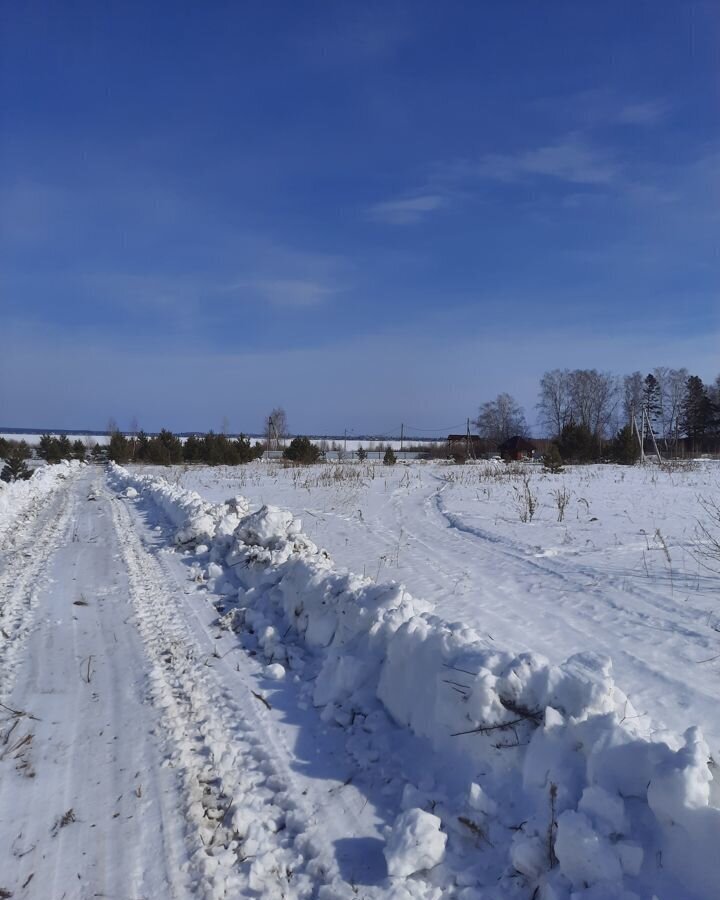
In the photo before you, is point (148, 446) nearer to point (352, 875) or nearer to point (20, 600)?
point (20, 600)

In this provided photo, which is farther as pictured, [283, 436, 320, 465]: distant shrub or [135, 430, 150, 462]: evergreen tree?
[135, 430, 150, 462]: evergreen tree

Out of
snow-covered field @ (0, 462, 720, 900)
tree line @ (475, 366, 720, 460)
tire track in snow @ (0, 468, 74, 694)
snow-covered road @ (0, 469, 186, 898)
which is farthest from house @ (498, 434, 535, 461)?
snow-covered road @ (0, 469, 186, 898)

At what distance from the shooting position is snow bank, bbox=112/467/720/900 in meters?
2.06

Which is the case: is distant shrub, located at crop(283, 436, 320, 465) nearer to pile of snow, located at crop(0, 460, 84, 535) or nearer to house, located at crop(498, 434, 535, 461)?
pile of snow, located at crop(0, 460, 84, 535)

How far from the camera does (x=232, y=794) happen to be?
279 centimetres

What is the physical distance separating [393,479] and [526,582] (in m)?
13.9

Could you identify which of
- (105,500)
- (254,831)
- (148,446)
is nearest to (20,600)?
(254,831)

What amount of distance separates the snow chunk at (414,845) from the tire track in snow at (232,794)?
25 cm

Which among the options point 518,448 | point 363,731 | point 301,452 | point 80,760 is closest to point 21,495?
point 80,760

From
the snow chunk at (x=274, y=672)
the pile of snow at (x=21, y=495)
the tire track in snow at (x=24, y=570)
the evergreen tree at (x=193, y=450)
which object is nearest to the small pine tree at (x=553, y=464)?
the tire track in snow at (x=24, y=570)

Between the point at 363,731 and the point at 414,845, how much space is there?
1.08m

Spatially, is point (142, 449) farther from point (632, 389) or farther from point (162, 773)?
point (632, 389)

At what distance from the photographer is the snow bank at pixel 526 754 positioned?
6.77 ft

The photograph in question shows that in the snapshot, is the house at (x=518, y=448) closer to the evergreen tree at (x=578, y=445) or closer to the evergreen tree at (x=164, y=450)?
the evergreen tree at (x=578, y=445)
